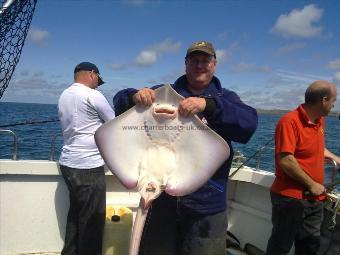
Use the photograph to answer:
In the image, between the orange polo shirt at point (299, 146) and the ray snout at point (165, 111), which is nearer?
the ray snout at point (165, 111)

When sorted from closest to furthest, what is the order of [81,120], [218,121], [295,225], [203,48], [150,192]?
[150,192] < [218,121] < [203,48] < [295,225] < [81,120]

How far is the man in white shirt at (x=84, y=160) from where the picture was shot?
3465mm

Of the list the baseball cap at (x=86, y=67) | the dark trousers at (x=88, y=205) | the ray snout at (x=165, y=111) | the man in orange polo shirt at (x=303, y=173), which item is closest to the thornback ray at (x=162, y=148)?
the ray snout at (x=165, y=111)

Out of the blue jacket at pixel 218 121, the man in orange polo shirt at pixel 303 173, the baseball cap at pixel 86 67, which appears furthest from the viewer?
the baseball cap at pixel 86 67

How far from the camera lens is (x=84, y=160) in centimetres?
348

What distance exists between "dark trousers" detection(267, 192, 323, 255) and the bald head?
2.88 ft

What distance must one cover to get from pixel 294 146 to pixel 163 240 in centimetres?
141

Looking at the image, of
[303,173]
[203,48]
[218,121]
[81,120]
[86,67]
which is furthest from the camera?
[86,67]

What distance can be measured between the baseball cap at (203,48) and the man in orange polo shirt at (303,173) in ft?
4.01

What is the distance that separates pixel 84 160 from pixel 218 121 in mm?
1790

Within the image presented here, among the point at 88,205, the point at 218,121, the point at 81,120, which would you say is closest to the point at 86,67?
the point at 81,120

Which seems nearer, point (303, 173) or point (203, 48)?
point (203, 48)

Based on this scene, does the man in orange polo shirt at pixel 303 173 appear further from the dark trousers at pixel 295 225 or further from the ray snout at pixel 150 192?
the ray snout at pixel 150 192

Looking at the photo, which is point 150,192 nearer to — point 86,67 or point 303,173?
point 303,173
